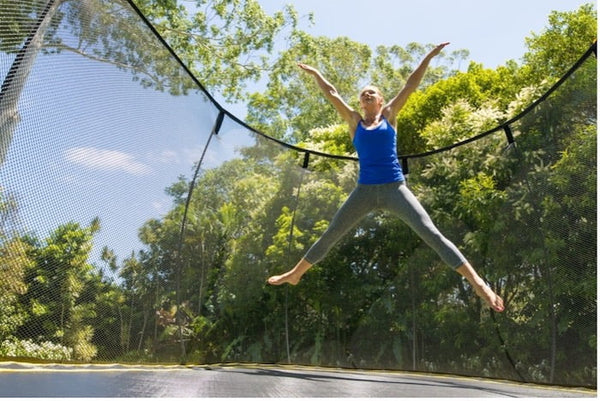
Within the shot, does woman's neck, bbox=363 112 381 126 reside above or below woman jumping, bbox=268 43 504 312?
above

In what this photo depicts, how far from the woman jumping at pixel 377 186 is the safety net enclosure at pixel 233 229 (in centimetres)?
72

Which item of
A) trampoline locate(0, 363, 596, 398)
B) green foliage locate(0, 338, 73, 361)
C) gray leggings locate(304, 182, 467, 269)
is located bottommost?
trampoline locate(0, 363, 596, 398)

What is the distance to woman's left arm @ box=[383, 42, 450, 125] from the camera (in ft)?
8.67

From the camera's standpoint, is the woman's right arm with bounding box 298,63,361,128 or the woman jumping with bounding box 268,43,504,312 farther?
the woman's right arm with bounding box 298,63,361,128

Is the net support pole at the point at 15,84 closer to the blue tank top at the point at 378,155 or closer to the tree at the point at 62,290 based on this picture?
the tree at the point at 62,290

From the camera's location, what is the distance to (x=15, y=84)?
2195mm

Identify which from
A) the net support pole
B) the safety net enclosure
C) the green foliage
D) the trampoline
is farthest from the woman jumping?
the net support pole

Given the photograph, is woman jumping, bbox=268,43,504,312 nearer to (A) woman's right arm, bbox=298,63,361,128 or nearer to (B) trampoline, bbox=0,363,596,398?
(A) woman's right arm, bbox=298,63,361,128

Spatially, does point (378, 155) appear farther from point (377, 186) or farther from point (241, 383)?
point (241, 383)

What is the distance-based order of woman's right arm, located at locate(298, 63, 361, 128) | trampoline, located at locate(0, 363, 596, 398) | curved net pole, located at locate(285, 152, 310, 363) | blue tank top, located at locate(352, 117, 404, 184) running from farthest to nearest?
curved net pole, located at locate(285, 152, 310, 363)
woman's right arm, located at locate(298, 63, 361, 128)
blue tank top, located at locate(352, 117, 404, 184)
trampoline, located at locate(0, 363, 596, 398)

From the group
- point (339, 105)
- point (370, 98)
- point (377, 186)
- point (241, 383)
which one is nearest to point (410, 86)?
point (370, 98)

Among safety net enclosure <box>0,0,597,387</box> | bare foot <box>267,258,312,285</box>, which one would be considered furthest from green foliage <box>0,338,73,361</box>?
bare foot <box>267,258,312,285</box>

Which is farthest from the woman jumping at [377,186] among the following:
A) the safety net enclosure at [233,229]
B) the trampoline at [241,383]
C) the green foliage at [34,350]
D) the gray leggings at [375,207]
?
the green foliage at [34,350]

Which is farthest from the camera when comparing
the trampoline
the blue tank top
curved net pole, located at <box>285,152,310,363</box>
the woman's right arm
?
curved net pole, located at <box>285,152,310,363</box>
